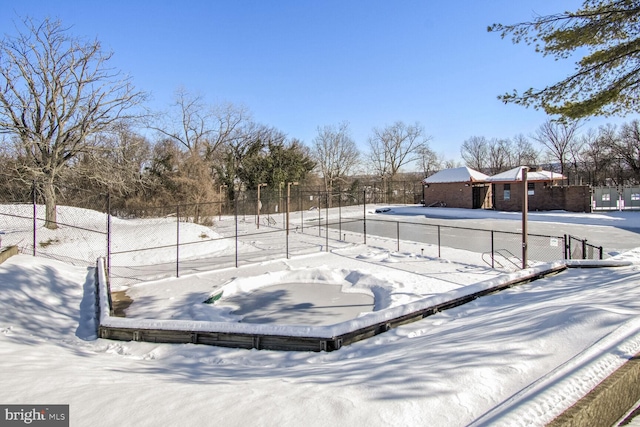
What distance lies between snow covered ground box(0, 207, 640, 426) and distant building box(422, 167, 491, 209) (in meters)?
30.3

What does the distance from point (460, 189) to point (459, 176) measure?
52.4 inches

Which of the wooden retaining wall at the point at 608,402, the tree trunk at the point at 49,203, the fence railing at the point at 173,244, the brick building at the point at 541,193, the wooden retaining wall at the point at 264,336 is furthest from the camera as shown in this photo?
the brick building at the point at 541,193

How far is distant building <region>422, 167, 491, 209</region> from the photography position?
35.8 m

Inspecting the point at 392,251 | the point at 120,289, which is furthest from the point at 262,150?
the point at 120,289

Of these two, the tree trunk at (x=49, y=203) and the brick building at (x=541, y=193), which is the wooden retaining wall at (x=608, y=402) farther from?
the brick building at (x=541, y=193)

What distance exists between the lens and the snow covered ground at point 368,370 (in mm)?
2287

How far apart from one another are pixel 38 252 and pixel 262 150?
33.1 metres

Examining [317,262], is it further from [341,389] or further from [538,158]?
[538,158]

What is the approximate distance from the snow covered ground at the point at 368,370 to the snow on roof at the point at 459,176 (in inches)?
1198

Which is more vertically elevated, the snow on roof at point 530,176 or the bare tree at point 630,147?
the bare tree at point 630,147

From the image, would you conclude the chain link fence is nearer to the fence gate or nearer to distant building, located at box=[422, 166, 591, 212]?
distant building, located at box=[422, 166, 591, 212]

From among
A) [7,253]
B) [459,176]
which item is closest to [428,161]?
[459,176]

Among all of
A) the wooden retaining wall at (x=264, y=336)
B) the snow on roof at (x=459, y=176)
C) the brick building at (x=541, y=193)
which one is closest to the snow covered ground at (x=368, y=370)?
the wooden retaining wall at (x=264, y=336)

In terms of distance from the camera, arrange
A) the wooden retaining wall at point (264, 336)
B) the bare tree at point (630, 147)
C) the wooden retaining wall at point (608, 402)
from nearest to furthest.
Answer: the wooden retaining wall at point (608, 402), the wooden retaining wall at point (264, 336), the bare tree at point (630, 147)
